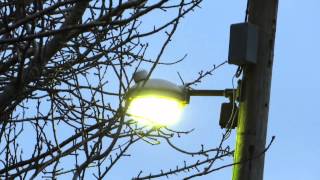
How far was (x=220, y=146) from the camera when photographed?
5.86 meters

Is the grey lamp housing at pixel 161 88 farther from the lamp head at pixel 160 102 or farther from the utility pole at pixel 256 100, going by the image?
the utility pole at pixel 256 100

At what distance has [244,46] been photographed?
4.87 m

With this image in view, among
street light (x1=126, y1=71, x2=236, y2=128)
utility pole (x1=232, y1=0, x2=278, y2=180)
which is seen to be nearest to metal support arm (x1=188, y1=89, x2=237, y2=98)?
street light (x1=126, y1=71, x2=236, y2=128)

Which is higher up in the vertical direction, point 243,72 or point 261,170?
point 243,72

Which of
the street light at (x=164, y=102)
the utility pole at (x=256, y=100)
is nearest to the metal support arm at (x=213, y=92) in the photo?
the street light at (x=164, y=102)

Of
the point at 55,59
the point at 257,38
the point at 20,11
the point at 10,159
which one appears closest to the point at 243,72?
the point at 257,38

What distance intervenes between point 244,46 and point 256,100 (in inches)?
13.8

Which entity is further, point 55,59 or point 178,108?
point 55,59

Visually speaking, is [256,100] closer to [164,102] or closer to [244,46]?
[244,46]

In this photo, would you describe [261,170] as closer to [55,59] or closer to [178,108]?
[178,108]

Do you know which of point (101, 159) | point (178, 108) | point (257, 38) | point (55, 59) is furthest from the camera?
point (55, 59)

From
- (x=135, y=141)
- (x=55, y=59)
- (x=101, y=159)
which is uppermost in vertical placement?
(x=55, y=59)

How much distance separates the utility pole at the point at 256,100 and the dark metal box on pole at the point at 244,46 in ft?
0.14

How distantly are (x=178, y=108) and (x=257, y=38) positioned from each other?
0.88 meters
